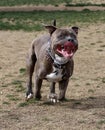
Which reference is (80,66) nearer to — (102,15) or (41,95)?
(41,95)

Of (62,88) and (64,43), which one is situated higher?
(64,43)

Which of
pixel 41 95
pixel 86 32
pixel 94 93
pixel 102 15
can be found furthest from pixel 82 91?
pixel 102 15

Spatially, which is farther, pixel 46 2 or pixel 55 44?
pixel 46 2

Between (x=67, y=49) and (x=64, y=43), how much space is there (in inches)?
3.7

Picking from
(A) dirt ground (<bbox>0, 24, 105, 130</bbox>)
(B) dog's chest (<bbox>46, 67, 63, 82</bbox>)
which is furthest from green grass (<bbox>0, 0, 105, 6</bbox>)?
(B) dog's chest (<bbox>46, 67, 63, 82</bbox>)

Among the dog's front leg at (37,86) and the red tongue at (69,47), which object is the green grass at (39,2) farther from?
the red tongue at (69,47)

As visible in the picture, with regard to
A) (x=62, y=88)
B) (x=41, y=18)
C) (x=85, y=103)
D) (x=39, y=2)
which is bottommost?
(x=39, y=2)

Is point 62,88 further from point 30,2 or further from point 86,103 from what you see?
point 30,2

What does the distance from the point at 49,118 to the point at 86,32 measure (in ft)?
33.0

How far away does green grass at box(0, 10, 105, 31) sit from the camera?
17.8 meters

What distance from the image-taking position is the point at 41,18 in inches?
785

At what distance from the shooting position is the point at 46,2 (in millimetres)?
26641

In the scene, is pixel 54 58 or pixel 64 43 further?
pixel 54 58

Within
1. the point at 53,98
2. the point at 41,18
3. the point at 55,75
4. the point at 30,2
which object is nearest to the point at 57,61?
the point at 55,75
